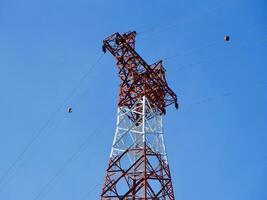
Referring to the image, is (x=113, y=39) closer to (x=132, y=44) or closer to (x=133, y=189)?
(x=132, y=44)

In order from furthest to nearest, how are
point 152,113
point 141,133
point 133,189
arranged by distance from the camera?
point 152,113
point 141,133
point 133,189

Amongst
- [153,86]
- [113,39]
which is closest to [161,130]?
[153,86]

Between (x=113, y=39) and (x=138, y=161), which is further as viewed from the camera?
(x=113, y=39)

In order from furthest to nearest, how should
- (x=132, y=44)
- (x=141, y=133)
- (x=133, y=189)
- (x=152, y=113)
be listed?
(x=132, y=44)
(x=152, y=113)
(x=141, y=133)
(x=133, y=189)

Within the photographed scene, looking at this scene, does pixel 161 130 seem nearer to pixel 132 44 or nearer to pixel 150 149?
pixel 150 149

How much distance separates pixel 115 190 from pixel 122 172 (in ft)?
4.03

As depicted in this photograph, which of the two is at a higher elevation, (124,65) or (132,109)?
(124,65)

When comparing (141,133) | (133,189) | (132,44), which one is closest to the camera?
(133,189)

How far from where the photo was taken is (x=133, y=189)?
89.9 feet

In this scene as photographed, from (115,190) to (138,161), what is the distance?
2.04 meters

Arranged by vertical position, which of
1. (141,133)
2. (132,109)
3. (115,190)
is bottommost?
(115,190)

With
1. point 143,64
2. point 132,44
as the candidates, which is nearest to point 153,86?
point 143,64

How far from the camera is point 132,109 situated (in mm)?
31906

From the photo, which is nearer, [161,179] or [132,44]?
[161,179]
